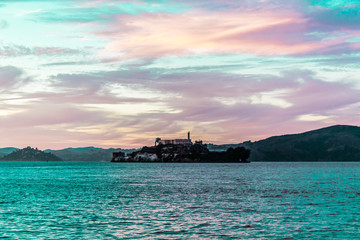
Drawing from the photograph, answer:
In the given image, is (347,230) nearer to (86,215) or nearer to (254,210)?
(254,210)

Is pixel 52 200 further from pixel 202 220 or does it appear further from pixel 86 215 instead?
pixel 202 220

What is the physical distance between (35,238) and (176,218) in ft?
53.4

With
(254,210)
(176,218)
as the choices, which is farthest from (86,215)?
(254,210)

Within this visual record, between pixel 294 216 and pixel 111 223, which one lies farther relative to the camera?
pixel 294 216

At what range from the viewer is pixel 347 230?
41.8 metres

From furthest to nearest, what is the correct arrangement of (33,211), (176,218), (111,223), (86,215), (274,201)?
(274,201) → (33,211) → (86,215) → (176,218) → (111,223)

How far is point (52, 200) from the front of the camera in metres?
70.7

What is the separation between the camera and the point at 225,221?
46844 millimetres

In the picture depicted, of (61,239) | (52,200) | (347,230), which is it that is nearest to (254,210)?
(347,230)

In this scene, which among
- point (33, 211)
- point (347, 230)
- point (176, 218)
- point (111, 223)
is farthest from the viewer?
point (33, 211)

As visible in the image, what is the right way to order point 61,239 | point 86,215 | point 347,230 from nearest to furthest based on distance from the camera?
1. point 61,239
2. point 347,230
3. point 86,215

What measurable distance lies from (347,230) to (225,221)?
39.8 ft

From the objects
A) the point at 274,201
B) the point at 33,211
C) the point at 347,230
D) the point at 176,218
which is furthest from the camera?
the point at 274,201

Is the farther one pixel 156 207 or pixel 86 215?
pixel 156 207
